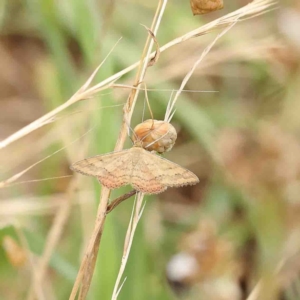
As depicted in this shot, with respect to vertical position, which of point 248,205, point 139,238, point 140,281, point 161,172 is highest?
point 161,172

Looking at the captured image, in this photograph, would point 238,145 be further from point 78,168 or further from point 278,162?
point 78,168

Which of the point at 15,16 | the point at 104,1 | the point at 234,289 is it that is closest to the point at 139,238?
the point at 234,289

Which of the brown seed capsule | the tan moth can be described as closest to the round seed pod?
the tan moth

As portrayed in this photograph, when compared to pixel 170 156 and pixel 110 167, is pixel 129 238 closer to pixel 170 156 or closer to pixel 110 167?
pixel 110 167

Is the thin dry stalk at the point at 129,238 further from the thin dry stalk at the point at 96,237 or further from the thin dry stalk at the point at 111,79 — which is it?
the thin dry stalk at the point at 111,79

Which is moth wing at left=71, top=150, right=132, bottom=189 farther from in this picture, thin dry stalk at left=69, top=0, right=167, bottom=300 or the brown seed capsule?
the brown seed capsule

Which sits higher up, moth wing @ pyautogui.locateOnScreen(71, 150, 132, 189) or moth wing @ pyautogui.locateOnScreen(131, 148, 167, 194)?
moth wing @ pyautogui.locateOnScreen(71, 150, 132, 189)
